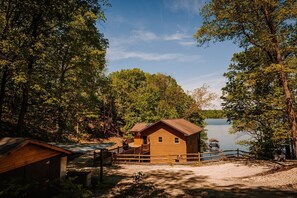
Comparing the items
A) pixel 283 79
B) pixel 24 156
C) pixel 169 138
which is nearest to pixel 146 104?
pixel 169 138

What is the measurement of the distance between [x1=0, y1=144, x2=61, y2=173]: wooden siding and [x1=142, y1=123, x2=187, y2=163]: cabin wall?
20.0m

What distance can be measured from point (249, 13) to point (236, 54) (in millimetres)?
13807

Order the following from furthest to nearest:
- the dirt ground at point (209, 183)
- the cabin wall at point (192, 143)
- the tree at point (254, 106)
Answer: the cabin wall at point (192, 143)
the tree at point (254, 106)
the dirt ground at point (209, 183)

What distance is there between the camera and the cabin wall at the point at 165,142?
30.6 meters

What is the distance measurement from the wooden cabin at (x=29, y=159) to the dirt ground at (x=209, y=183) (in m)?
3.30

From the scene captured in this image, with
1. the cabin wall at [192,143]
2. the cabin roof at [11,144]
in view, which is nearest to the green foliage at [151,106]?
the cabin wall at [192,143]

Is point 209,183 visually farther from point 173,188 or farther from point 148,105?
point 148,105

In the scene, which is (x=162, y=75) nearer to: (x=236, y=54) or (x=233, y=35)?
(x=236, y=54)

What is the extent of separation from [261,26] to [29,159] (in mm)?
17840

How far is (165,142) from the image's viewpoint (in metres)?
31.7

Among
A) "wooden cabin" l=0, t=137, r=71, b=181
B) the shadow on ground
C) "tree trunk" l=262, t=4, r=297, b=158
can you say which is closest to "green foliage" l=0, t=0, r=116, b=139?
"wooden cabin" l=0, t=137, r=71, b=181

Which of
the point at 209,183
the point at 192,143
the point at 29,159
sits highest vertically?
the point at 192,143

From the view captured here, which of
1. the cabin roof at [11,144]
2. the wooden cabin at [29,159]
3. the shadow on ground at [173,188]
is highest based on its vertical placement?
the cabin roof at [11,144]

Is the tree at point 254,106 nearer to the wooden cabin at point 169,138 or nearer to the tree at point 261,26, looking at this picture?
the tree at point 261,26
